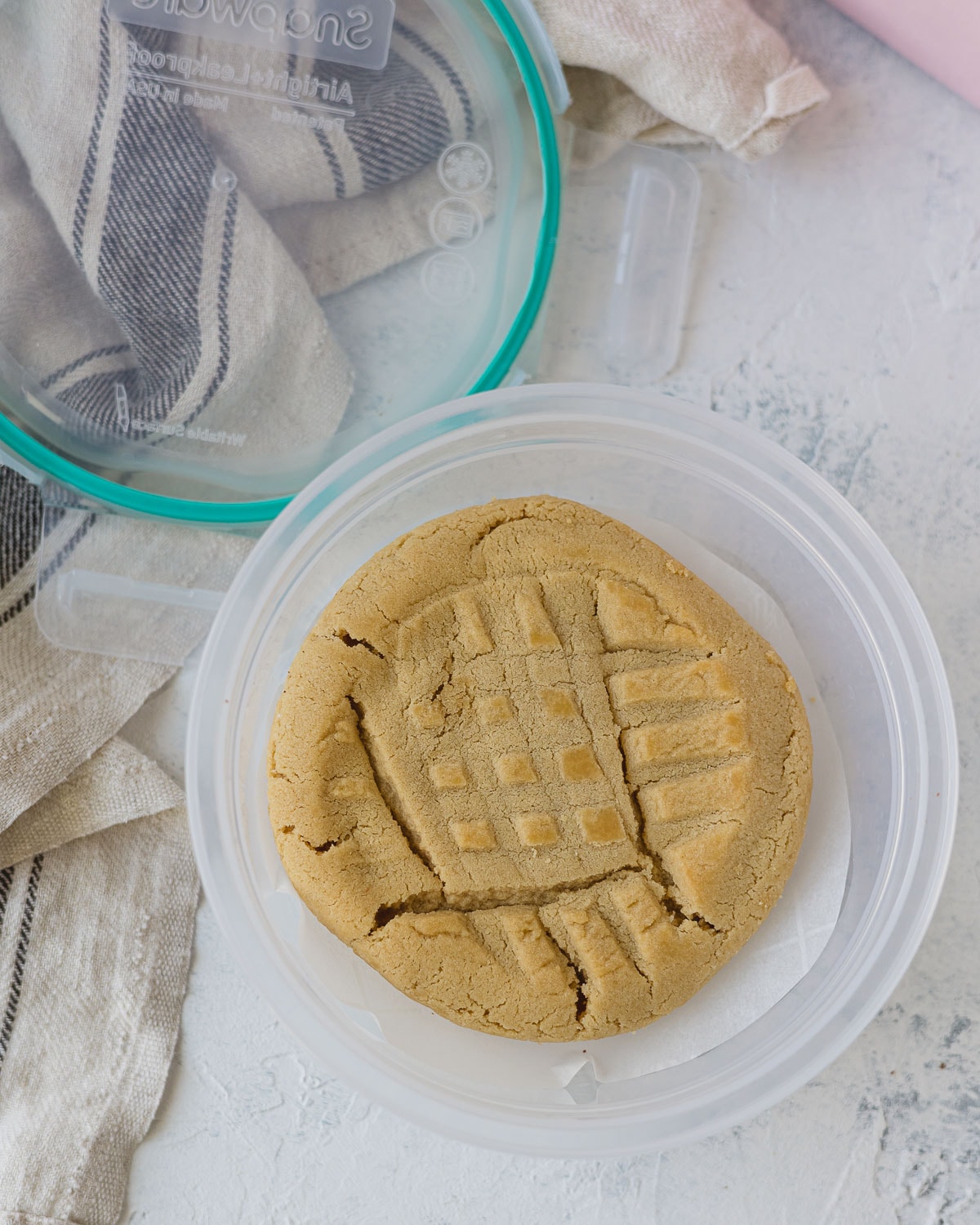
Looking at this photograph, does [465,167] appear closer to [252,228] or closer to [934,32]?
[252,228]

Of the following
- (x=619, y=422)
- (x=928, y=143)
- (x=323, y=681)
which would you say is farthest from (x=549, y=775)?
(x=928, y=143)

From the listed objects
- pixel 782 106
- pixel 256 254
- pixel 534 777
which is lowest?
pixel 534 777

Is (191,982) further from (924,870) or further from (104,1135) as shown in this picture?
(924,870)

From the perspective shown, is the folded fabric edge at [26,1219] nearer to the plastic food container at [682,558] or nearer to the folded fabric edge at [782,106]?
the plastic food container at [682,558]

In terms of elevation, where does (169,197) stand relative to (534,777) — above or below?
above

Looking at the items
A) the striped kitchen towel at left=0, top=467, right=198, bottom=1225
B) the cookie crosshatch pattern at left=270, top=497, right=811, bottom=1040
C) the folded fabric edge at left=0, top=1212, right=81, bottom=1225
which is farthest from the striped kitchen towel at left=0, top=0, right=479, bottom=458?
the folded fabric edge at left=0, top=1212, right=81, bottom=1225

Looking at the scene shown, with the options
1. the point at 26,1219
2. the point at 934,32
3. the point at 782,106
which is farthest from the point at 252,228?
the point at 26,1219

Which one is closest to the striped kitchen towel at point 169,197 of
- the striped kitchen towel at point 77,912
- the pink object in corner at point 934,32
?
the striped kitchen towel at point 77,912
